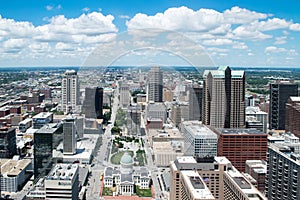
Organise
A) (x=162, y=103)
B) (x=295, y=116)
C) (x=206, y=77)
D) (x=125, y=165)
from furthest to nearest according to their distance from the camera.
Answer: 1. (x=295, y=116)
2. (x=162, y=103)
3. (x=125, y=165)
4. (x=206, y=77)

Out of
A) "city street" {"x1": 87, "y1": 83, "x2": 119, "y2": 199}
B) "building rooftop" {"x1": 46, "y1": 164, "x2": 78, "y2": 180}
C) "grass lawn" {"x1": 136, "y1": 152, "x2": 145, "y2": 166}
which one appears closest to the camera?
"city street" {"x1": 87, "y1": 83, "x2": 119, "y2": 199}

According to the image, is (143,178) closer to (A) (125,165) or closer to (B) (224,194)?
(A) (125,165)

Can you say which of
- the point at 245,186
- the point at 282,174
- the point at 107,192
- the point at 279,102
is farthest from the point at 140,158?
the point at 279,102

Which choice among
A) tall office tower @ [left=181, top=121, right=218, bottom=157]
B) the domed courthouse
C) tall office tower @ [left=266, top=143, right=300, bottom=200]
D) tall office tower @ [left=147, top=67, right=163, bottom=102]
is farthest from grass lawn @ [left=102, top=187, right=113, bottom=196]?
tall office tower @ [left=266, top=143, right=300, bottom=200]

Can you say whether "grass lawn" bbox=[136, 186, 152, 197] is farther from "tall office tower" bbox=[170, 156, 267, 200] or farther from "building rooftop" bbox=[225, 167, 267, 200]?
"building rooftop" bbox=[225, 167, 267, 200]

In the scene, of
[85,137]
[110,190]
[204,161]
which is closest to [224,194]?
[204,161]

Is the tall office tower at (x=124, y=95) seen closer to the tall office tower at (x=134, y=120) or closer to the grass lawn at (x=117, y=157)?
the tall office tower at (x=134, y=120)

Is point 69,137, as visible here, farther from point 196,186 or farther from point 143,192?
point 196,186
